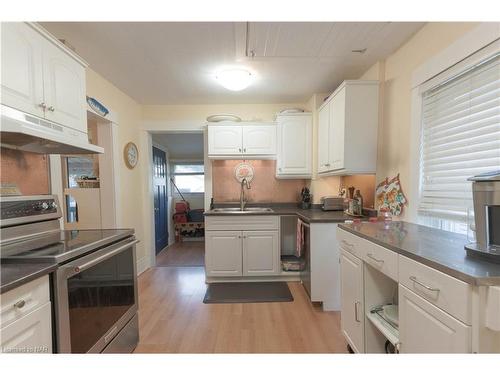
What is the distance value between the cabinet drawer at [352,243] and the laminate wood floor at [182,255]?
2448 millimetres

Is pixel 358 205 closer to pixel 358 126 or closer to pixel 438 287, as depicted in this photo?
pixel 358 126

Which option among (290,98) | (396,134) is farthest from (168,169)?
(396,134)

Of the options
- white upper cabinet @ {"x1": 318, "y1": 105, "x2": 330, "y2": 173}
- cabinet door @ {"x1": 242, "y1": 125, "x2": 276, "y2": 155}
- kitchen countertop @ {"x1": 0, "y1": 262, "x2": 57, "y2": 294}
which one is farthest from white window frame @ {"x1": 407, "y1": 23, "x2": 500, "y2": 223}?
kitchen countertop @ {"x1": 0, "y1": 262, "x2": 57, "y2": 294}

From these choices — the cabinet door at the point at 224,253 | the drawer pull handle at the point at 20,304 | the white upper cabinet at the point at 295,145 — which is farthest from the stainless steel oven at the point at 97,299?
the white upper cabinet at the point at 295,145

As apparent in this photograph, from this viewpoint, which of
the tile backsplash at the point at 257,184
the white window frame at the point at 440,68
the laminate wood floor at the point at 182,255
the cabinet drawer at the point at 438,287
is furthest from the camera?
the laminate wood floor at the point at 182,255

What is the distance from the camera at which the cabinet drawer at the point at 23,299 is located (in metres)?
0.76

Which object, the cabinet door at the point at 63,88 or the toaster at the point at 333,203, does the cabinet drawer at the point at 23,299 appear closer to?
the cabinet door at the point at 63,88

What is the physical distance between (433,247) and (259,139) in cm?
225

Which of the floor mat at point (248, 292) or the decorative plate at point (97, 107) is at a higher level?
the decorative plate at point (97, 107)

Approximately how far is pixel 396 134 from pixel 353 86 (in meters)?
0.56

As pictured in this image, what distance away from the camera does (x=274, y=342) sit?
5.55 feet

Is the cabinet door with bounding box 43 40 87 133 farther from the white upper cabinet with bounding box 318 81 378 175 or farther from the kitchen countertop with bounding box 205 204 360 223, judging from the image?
the white upper cabinet with bounding box 318 81 378 175

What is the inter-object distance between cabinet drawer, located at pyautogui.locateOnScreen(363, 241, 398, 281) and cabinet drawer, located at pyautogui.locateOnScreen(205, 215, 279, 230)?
1489mm

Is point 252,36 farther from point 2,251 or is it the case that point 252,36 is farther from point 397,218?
point 2,251
